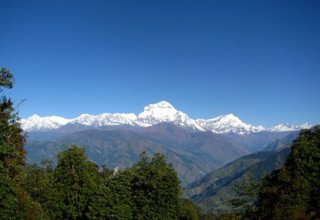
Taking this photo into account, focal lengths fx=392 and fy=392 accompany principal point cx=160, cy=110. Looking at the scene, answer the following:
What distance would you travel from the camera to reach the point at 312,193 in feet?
224

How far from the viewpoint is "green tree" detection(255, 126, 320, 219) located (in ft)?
216

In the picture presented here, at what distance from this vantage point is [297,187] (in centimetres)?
6669

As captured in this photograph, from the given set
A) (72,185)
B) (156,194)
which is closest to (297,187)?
(156,194)

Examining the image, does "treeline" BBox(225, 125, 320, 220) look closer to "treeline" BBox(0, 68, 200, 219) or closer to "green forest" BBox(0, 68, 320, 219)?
"green forest" BBox(0, 68, 320, 219)

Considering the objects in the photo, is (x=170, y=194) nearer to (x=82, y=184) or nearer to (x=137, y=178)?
(x=137, y=178)

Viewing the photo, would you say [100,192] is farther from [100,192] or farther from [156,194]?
[156,194]

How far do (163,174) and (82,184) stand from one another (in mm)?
16939

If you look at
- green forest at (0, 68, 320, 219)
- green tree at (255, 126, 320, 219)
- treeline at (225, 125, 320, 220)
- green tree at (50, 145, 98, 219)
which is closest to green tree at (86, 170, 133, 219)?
green forest at (0, 68, 320, 219)

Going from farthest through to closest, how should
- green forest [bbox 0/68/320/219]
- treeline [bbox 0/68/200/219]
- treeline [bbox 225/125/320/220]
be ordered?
treeline [bbox 0/68/200/219] → green forest [bbox 0/68/320/219] → treeline [bbox 225/125/320/220]

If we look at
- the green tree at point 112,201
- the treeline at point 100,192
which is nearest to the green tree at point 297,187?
the treeline at point 100,192

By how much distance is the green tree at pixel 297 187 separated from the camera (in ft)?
216

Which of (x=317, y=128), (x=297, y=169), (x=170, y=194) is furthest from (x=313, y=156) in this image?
(x=170, y=194)

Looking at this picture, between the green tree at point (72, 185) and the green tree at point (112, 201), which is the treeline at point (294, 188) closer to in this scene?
the green tree at point (112, 201)

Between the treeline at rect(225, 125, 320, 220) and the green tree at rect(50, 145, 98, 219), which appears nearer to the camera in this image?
the treeline at rect(225, 125, 320, 220)
